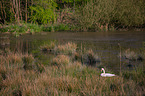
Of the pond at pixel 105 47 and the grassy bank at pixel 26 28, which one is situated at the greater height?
the grassy bank at pixel 26 28

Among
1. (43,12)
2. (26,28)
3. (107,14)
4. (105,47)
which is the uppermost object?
(43,12)

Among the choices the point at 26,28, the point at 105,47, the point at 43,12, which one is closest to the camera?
the point at 105,47

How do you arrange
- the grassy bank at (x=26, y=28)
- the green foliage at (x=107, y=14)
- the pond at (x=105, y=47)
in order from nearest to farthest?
the pond at (x=105, y=47) < the grassy bank at (x=26, y=28) < the green foliage at (x=107, y=14)

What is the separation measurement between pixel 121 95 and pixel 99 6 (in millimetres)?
24130

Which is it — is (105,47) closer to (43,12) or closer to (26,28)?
(26,28)

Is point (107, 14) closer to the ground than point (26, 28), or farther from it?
farther from it

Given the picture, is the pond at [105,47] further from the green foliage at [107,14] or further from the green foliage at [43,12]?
the green foliage at [43,12]

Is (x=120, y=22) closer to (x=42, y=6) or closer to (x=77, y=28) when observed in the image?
(x=77, y=28)

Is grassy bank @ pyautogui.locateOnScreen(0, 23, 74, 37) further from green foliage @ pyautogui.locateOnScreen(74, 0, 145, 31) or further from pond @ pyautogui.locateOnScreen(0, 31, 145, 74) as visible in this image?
pond @ pyautogui.locateOnScreen(0, 31, 145, 74)

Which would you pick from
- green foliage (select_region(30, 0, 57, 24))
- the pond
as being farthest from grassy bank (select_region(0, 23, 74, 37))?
the pond

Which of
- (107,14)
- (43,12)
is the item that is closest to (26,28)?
(43,12)

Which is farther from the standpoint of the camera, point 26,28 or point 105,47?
point 26,28

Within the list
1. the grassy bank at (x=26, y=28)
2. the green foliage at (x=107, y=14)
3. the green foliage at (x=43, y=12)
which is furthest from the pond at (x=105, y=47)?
the green foliage at (x=43, y=12)

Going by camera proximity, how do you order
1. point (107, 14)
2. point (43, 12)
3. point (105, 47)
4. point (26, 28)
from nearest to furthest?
Result: point (105, 47) < point (107, 14) < point (26, 28) < point (43, 12)
